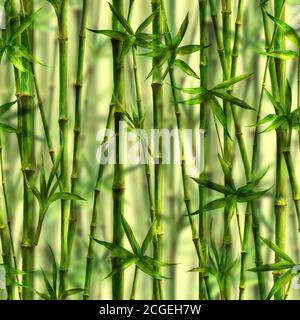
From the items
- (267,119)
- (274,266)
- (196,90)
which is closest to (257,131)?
(267,119)

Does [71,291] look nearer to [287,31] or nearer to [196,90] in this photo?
[196,90]

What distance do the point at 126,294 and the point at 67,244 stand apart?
5.7 inches

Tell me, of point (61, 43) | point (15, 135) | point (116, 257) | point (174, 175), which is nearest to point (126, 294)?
point (116, 257)

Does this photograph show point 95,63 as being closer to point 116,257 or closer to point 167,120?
point 167,120

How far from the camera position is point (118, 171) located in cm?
Answer: 116

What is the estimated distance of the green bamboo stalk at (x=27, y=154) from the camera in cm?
116

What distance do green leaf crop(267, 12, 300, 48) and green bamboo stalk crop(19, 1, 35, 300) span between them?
45 centimetres

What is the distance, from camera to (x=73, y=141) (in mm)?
1164

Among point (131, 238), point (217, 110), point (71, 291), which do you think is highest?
point (217, 110)

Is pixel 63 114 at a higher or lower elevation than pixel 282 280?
higher

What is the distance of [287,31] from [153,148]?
0.32 m

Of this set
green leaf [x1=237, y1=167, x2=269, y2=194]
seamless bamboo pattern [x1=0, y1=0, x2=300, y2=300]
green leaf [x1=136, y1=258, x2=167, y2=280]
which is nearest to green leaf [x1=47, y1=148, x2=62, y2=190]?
seamless bamboo pattern [x1=0, y1=0, x2=300, y2=300]

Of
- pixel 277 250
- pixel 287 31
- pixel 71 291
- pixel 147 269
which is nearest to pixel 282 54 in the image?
pixel 287 31

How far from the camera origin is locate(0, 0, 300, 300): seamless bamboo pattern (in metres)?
1.14
